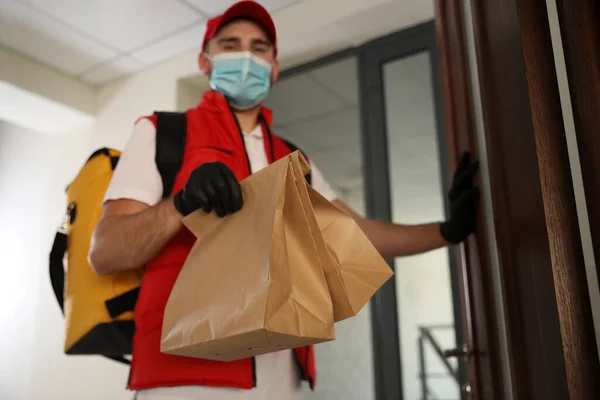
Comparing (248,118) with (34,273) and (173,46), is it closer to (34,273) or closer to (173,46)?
(173,46)

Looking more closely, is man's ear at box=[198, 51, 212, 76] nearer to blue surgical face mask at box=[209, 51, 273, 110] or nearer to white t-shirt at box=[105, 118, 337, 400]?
blue surgical face mask at box=[209, 51, 273, 110]

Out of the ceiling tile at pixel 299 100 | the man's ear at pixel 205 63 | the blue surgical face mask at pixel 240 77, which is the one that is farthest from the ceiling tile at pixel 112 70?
the blue surgical face mask at pixel 240 77

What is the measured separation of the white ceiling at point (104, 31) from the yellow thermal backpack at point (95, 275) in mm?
1206

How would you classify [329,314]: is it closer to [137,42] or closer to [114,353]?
[114,353]

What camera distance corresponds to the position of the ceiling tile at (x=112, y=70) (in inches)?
100

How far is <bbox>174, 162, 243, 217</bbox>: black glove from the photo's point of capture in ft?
2.41

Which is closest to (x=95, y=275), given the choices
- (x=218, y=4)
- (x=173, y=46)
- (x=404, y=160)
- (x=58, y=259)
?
(x=58, y=259)

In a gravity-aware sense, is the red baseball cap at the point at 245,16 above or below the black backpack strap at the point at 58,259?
above

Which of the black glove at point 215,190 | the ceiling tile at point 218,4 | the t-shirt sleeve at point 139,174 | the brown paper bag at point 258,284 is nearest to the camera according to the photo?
the brown paper bag at point 258,284

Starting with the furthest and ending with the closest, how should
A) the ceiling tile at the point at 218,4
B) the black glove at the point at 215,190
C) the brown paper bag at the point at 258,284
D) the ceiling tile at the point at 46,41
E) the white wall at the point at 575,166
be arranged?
the ceiling tile at the point at 46,41
the ceiling tile at the point at 218,4
the black glove at the point at 215,190
the brown paper bag at the point at 258,284
the white wall at the point at 575,166

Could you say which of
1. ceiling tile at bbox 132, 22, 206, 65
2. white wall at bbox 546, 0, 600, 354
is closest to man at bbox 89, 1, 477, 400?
white wall at bbox 546, 0, 600, 354

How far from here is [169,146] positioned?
1.02 metres

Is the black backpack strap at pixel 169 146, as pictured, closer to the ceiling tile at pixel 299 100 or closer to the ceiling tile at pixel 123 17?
the ceiling tile at pixel 123 17

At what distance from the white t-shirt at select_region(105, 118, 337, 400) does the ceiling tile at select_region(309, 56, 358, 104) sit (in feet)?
5.12
